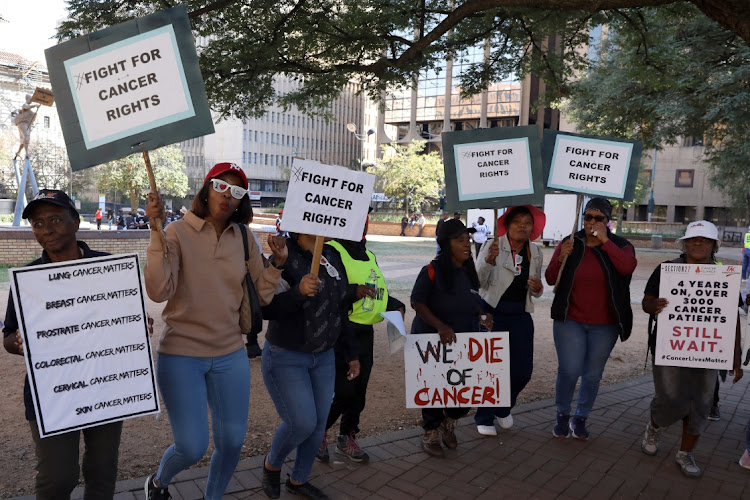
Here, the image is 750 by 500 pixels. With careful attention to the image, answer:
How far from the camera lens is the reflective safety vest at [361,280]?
396 centimetres

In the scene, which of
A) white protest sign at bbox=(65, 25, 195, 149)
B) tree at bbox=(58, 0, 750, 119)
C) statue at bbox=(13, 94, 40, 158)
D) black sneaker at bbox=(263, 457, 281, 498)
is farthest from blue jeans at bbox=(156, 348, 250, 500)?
statue at bbox=(13, 94, 40, 158)

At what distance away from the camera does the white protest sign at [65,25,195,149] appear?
9.70 feet

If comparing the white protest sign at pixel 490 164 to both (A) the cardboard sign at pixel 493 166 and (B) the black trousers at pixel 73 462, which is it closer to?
(A) the cardboard sign at pixel 493 166

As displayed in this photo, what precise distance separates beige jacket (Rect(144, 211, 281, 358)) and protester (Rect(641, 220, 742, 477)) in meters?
3.14

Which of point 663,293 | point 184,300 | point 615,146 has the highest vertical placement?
point 615,146

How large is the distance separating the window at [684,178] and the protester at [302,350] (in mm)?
65062

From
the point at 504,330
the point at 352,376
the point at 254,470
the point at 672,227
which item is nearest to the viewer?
the point at 352,376

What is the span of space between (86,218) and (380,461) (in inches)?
2423

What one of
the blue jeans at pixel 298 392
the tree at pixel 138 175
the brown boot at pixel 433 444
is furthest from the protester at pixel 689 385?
the tree at pixel 138 175

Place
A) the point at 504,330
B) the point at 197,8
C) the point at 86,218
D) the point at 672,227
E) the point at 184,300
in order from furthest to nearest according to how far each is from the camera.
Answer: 1. the point at 86,218
2. the point at 672,227
3. the point at 197,8
4. the point at 504,330
5. the point at 184,300

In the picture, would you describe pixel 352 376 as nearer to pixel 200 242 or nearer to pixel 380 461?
pixel 380 461

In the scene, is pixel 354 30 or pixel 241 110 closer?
pixel 354 30

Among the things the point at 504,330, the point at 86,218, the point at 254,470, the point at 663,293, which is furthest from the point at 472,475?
the point at 86,218

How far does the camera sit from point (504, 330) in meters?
4.84
